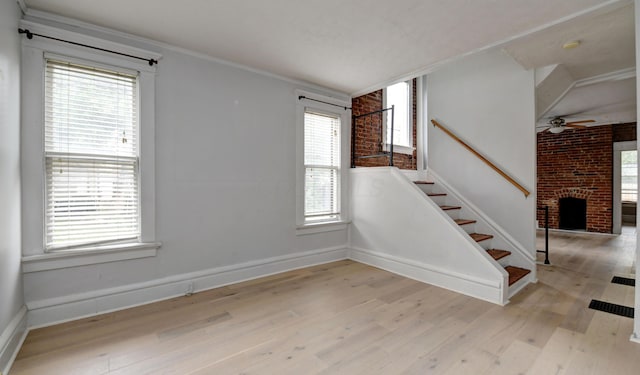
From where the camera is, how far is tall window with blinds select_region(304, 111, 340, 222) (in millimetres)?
4035

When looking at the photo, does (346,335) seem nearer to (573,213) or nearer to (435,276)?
(435,276)

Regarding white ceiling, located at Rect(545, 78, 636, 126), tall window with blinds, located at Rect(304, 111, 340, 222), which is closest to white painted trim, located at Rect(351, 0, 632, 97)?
tall window with blinds, located at Rect(304, 111, 340, 222)

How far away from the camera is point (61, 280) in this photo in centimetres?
236

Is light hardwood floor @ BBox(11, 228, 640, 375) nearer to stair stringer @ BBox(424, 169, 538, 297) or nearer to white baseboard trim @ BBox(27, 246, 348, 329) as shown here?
white baseboard trim @ BBox(27, 246, 348, 329)

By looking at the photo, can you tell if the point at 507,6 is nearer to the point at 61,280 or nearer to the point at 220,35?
the point at 220,35

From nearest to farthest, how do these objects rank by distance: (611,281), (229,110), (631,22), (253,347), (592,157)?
1. (253,347)
2. (631,22)
3. (229,110)
4. (611,281)
5. (592,157)

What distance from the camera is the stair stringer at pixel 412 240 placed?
2984 millimetres

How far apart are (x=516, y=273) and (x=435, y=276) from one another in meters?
0.93

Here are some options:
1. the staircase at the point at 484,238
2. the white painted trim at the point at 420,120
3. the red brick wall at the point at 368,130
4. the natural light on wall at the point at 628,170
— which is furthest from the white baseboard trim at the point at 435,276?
the natural light on wall at the point at 628,170

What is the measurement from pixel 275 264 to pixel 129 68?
257 centimetres

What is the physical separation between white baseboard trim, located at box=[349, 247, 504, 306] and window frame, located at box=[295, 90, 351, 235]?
0.63m

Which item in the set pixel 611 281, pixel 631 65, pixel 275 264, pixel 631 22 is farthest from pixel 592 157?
pixel 275 264

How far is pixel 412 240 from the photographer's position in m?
3.61

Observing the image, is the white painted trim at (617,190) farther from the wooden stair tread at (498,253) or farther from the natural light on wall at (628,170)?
the wooden stair tread at (498,253)
